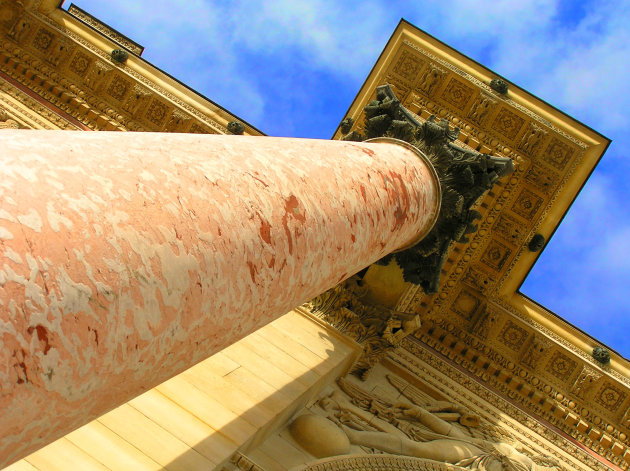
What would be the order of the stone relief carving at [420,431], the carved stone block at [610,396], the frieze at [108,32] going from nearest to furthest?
the stone relief carving at [420,431]
the carved stone block at [610,396]
the frieze at [108,32]

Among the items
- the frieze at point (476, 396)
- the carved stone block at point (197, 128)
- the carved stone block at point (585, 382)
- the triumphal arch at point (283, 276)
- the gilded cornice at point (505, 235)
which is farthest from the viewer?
the carved stone block at point (197, 128)

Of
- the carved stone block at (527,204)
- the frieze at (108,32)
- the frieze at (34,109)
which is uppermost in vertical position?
the carved stone block at (527,204)

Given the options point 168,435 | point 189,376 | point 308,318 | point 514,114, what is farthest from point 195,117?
point 168,435

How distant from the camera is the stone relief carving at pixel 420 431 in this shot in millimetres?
6711

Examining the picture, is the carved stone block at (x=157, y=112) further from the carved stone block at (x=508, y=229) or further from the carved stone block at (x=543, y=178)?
the carved stone block at (x=543, y=178)

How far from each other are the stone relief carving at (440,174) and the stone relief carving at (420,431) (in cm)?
155

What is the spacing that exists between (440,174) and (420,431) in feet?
9.75

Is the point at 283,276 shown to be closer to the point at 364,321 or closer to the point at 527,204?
the point at 364,321

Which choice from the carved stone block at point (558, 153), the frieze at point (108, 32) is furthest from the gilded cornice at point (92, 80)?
the carved stone block at point (558, 153)

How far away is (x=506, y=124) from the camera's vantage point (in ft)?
33.6

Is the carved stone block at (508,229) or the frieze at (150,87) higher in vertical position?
the carved stone block at (508,229)

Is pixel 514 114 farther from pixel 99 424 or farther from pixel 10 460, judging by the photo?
pixel 10 460

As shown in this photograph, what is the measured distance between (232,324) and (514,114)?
27.0ft

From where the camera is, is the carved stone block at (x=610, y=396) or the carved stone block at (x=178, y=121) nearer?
the carved stone block at (x=610, y=396)
